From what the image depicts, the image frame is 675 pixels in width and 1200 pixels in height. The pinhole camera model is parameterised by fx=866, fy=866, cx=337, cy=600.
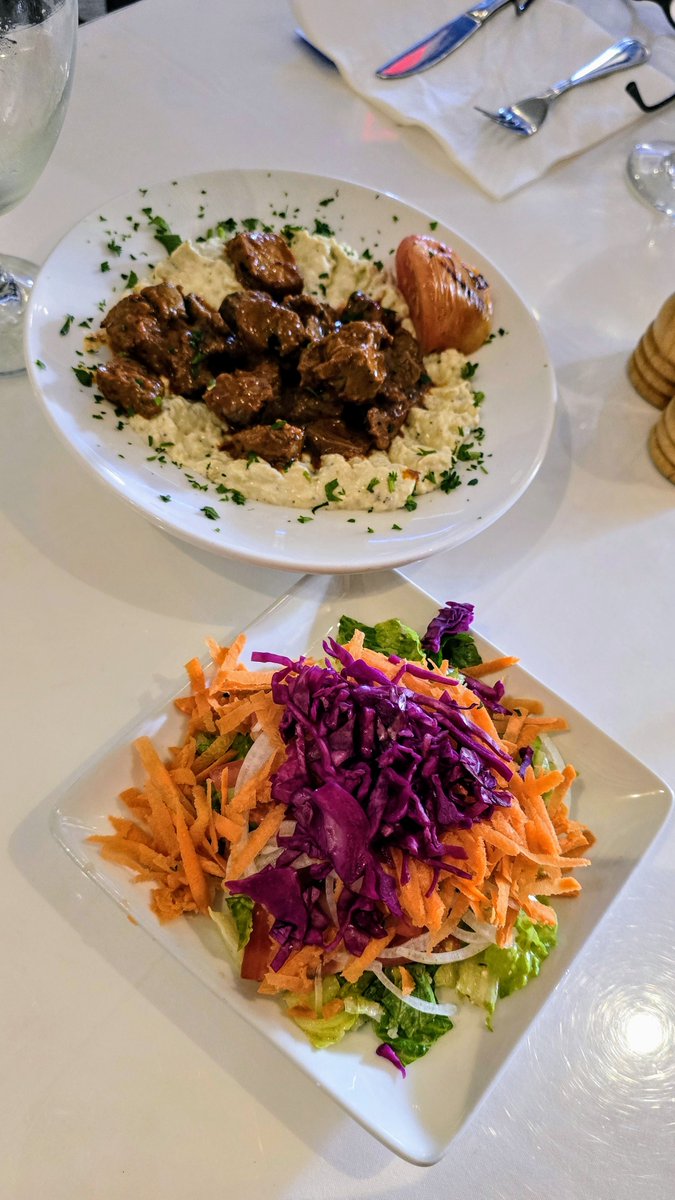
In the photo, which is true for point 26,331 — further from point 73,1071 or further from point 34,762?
point 73,1071

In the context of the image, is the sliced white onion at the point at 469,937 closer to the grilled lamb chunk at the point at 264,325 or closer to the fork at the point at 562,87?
the grilled lamb chunk at the point at 264,325

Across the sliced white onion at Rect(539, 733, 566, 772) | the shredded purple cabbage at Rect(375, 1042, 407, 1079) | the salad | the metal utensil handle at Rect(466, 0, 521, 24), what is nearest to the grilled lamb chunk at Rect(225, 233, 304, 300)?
the salad

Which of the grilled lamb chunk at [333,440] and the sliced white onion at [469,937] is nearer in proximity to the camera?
the sliced white onion at [469,937]

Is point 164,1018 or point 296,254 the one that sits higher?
point 296,254

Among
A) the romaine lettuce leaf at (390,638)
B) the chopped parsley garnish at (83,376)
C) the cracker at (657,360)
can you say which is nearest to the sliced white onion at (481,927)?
the romaine lettuce leaf at (390,638)

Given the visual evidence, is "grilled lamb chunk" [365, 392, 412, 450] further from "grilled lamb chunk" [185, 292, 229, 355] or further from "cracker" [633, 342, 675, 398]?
"cracker" [633, 342, 675, 398]

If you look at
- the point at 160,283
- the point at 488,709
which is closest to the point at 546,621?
the point at 488,709
